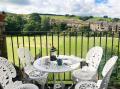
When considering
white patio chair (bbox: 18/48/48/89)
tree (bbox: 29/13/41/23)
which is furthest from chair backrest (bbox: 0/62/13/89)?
tree (bbox: 29/13/41/23)

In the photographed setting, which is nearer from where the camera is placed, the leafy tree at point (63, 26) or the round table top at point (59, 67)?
the round table top at point (59, 67)

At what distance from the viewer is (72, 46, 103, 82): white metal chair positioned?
4.03m

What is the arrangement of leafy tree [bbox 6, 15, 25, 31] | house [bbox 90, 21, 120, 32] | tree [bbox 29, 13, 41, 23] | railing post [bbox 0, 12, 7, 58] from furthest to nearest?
tree [bbox 29, 13, 41, 23] → leafy tree [bbox 6, 15, 25, 31] → house [bbox 90, 21, 120, 32] → railing post [bbox 0, 12, 7, 58]

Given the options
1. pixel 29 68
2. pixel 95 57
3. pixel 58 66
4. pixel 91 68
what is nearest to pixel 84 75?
pixel 91 68

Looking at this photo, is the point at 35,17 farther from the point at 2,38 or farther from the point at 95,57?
the point at 95,57

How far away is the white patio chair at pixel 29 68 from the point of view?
13.6 feet

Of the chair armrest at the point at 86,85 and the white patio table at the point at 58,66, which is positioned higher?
the white patio table at the point at 58,66

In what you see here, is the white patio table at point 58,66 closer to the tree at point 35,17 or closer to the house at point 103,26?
the house at point 103,26

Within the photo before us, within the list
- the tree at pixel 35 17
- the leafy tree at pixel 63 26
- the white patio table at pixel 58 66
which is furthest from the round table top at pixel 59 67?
the tree at pixel 35 17

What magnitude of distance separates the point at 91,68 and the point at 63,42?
979mm

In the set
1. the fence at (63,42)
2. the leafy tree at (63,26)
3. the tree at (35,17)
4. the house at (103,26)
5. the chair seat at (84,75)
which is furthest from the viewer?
the tree at (35,17)

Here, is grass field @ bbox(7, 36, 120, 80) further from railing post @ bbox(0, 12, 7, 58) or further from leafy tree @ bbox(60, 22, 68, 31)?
leafy tree @ bbox(60, 22, 68, 31)

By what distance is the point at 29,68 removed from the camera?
4438 millimetres

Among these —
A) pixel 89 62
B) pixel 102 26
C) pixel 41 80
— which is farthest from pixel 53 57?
pixel 102 26
